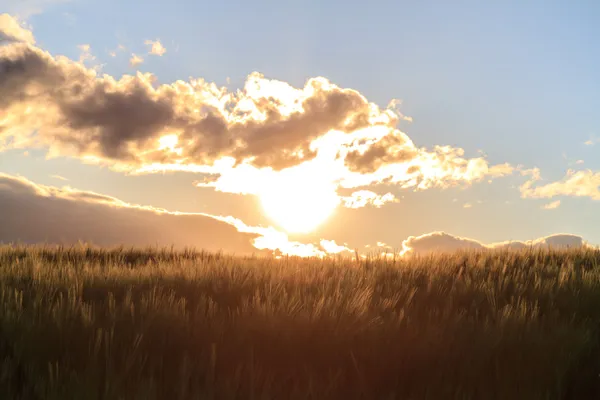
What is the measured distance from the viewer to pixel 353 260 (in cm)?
859

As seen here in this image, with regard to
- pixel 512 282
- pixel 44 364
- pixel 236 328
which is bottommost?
pixel 44 364

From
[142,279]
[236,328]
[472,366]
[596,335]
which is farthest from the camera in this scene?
[142,279]

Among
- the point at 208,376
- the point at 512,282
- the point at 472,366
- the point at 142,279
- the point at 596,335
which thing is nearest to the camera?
the point at 208,376

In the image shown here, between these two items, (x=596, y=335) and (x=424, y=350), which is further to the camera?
(x=596, y=335)

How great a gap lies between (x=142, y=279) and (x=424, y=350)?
3326mm

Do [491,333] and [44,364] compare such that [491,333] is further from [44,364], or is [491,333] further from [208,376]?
[44,364]

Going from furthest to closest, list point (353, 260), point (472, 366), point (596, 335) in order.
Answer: point (353, 260) < point (596, 335) < point (472, 366)

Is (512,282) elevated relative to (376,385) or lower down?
elevated

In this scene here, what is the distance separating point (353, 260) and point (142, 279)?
4.06 meters

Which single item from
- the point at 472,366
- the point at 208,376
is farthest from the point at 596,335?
the point at 208,376

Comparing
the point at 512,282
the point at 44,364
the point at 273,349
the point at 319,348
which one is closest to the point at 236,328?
the point at 273,349

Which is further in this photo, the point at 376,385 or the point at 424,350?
the point at 424,350

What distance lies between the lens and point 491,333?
3.71 meters

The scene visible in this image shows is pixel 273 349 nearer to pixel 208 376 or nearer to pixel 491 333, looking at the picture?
pixel 208 376
